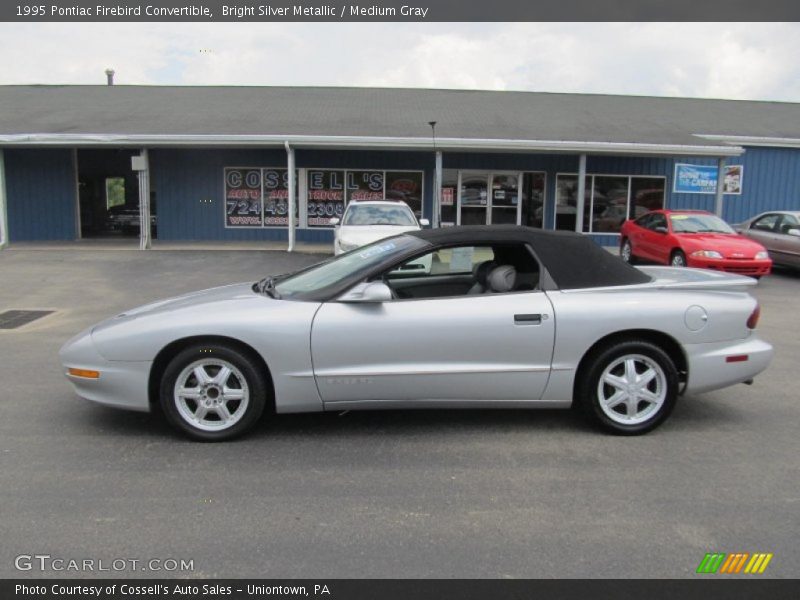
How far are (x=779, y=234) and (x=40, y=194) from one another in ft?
62.7

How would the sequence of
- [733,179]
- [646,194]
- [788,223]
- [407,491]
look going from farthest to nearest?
[733,179] < [646,194] < [788,223] < [407,491]

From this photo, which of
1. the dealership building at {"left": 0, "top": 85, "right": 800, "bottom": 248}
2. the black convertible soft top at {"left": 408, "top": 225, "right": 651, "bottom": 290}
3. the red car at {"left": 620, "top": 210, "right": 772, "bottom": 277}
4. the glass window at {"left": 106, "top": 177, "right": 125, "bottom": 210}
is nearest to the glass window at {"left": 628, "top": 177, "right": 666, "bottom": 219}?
the dealership building at {"left": 0, "top": 85, "right": 800, "bottom": 248}

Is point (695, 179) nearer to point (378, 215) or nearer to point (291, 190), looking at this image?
point (378, 215)

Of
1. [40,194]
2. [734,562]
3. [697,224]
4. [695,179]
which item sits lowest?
[734,562]

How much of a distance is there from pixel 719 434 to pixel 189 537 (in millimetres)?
3516

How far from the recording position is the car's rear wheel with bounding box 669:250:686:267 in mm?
12562

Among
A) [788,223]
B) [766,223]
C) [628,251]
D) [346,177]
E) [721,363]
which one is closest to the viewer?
[721,363]

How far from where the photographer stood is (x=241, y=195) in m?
19.1

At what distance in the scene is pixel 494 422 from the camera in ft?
15.6

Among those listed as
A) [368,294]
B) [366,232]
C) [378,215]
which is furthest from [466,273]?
[378,215]

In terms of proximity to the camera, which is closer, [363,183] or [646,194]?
[363,183]

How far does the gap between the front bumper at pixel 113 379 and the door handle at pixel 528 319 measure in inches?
94.0

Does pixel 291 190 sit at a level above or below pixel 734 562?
above

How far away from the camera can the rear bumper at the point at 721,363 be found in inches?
177
